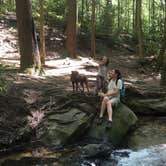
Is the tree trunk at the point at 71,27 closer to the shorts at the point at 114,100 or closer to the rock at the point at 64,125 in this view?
the rock at the point at 64,125

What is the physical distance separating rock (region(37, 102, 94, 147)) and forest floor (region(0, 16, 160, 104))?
3.84ft

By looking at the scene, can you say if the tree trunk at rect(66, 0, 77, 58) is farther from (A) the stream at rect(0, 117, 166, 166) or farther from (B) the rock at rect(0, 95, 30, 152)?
(A) the stream at rect(0, 117, 166, 166)

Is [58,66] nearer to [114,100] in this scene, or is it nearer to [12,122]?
[114,100]

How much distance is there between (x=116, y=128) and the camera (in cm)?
1073

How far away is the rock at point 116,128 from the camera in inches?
411

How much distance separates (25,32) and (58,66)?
4.79m

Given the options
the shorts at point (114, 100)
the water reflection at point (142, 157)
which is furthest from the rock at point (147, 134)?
the shorts at point (114, 100)

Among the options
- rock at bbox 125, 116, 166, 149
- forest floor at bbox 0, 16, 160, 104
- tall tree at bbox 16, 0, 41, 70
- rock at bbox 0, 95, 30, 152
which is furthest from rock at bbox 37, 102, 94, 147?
tall tree at bbox 16, 0, 41, 70

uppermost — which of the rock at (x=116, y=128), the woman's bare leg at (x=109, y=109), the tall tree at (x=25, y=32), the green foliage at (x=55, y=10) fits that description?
the green foliage at (x=55, y=10)

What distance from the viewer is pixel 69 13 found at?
23.9 m

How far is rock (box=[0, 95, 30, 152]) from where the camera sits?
9.81 meters

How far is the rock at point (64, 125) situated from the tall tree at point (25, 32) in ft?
17.1

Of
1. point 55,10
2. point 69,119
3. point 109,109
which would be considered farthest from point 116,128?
point 55,10

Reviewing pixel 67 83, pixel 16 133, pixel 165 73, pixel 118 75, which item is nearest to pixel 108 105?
pixel 118 75
